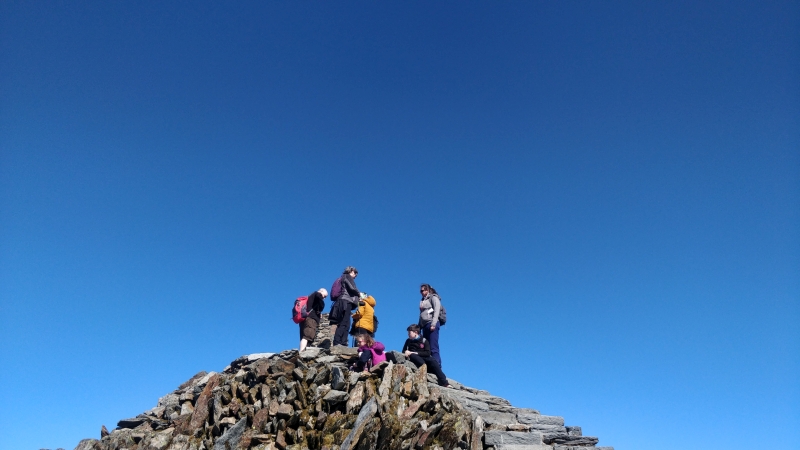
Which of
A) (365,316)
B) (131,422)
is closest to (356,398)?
(365,316)

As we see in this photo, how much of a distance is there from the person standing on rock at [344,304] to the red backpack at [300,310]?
110cm

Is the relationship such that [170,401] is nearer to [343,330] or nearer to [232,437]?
[232,437]

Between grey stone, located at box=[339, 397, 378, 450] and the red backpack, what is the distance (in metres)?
6.01

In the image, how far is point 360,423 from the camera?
46.9 ft

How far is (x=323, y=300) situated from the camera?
20594 mm

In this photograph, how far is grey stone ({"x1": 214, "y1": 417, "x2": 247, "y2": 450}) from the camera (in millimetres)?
16172

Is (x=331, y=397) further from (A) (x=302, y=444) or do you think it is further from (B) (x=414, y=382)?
(B) (x=414, y=382)

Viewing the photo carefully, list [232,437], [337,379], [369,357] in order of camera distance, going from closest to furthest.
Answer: [232,437] → [337,379] → [369,357]

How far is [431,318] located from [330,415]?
5.09 metres

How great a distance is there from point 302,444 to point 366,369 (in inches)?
120

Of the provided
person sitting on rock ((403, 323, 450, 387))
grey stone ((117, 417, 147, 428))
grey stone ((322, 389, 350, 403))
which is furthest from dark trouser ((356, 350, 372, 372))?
grey stone ((117, 417, 147, 428))


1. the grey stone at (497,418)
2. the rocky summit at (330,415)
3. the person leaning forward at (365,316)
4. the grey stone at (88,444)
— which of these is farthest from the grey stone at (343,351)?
the grey stone at (88,444)

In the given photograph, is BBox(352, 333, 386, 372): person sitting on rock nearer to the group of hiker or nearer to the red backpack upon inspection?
the group of hiker

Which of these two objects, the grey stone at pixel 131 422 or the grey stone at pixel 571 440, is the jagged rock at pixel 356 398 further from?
the grey stone at pixel 131 422
